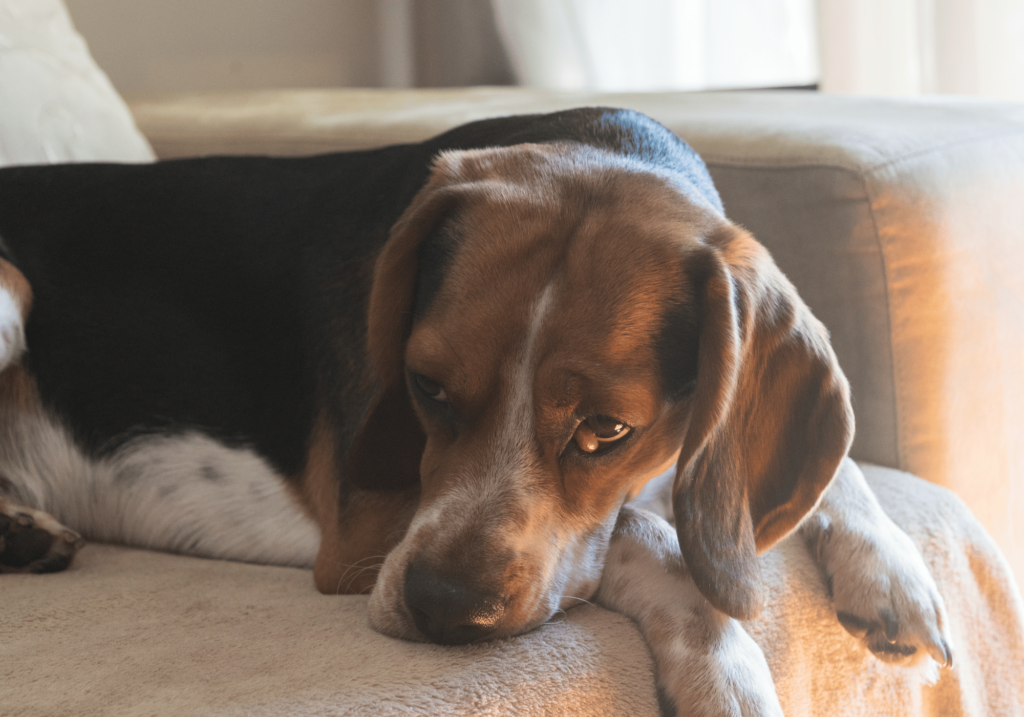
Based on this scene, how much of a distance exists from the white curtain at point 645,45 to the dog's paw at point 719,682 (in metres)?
5.31

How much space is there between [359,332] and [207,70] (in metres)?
5.35

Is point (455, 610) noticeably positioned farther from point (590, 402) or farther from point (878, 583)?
point (878, 583)

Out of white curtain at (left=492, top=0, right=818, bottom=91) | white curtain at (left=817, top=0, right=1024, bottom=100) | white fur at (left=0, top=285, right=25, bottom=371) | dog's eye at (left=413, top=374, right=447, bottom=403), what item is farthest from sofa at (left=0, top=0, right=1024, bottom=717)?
white curtain at (left=492, top=0, right=818, bottom=91)

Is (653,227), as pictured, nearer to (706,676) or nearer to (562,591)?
(562,591)

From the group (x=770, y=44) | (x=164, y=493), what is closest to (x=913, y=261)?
(x=164, y=493)

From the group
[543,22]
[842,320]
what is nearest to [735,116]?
[842,320]

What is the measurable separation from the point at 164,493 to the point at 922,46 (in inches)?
190

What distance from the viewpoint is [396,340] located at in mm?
1805

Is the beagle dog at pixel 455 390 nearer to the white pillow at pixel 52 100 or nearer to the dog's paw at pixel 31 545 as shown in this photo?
the dog's paw at pixel 31 545

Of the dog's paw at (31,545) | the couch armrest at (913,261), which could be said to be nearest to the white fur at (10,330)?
the dog's paw at (31,545)

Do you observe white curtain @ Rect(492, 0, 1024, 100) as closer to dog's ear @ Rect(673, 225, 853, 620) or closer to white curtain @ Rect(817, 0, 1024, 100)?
white curtain @ Rect(817, 0, 1024, 100)

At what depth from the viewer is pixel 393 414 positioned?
72.1 inches

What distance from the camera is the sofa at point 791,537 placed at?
1.36m

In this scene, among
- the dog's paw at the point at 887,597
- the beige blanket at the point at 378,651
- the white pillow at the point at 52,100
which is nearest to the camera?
the beige blanket at the point at 378,651
